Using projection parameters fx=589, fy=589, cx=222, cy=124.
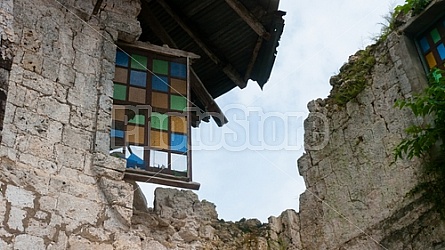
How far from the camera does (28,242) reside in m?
4.64

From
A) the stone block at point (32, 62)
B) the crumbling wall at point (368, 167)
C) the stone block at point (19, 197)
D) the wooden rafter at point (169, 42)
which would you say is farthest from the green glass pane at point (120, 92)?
the crumbling wall at point (368, 167)

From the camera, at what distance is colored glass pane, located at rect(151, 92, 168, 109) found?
20.3 feet

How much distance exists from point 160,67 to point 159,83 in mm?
250

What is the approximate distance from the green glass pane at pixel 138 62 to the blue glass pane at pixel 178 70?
32 centimetres

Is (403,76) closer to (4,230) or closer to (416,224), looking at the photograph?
(416,224)

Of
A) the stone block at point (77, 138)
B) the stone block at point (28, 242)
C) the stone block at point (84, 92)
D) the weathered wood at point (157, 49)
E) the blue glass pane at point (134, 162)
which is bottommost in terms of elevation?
the stone block at point (28, 242)

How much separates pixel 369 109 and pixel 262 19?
1756mm

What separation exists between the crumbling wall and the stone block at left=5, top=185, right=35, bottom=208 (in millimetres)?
3178

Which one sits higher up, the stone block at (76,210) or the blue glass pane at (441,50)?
the blue glass pane at (441,50)

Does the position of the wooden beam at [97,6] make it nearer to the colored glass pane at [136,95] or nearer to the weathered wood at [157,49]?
the weathered wood at [157,49]

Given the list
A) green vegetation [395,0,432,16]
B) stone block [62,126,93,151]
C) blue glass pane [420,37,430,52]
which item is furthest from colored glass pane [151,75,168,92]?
blue glass pane [420,37,430,52]

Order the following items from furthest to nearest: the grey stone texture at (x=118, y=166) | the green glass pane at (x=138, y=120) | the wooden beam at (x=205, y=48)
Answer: the wooden beam at (x=205, y=48) < the green glass pane at (x=138, y=120) < the grey stone texture at (x=118, y=166)

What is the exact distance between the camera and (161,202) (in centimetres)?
585

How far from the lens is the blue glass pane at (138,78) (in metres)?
6.21
